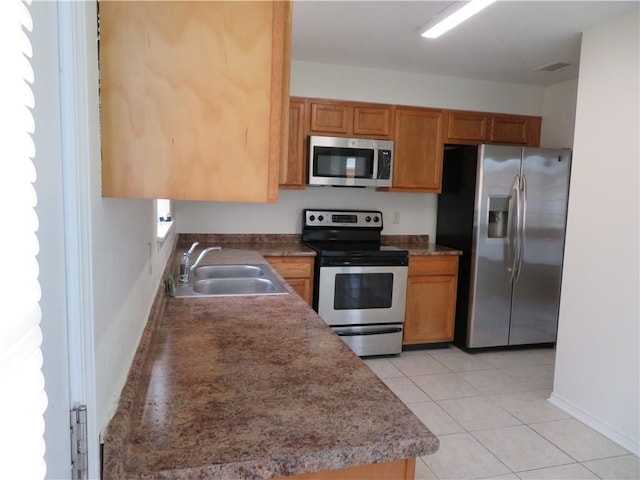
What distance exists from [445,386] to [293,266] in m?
1.44

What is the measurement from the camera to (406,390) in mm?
3102

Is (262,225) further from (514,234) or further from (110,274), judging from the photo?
(110,274)

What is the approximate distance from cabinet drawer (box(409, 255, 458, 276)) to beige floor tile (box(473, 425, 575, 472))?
1484mm

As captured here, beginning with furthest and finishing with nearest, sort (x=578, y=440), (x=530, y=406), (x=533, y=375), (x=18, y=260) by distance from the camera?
1. (x=533, y=375)
2. (x=530, y=406)
3. (x=578, y=440)
4. (x=18, y=260)

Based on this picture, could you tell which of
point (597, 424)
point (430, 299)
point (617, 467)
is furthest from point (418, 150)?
point (617, 467)

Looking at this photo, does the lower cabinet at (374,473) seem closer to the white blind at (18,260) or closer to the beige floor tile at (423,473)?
the white blind at (18,260)

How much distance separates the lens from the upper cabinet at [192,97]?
0.71m

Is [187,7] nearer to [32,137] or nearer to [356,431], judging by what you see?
[32,137]

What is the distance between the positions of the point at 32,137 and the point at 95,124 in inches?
7.0

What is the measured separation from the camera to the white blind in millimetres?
447

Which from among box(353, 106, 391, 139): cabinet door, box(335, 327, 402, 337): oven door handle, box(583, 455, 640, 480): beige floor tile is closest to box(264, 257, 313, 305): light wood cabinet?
box(335, 327, 402, 337): oven door handle

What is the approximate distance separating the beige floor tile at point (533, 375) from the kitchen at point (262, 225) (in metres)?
0.44

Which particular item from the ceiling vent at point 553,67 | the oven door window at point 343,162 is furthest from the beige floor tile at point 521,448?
the ceiling vent at point 553,67

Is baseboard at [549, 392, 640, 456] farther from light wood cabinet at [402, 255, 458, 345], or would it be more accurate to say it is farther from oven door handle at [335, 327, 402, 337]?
oven door handle at [335, 327, 402, 337]
